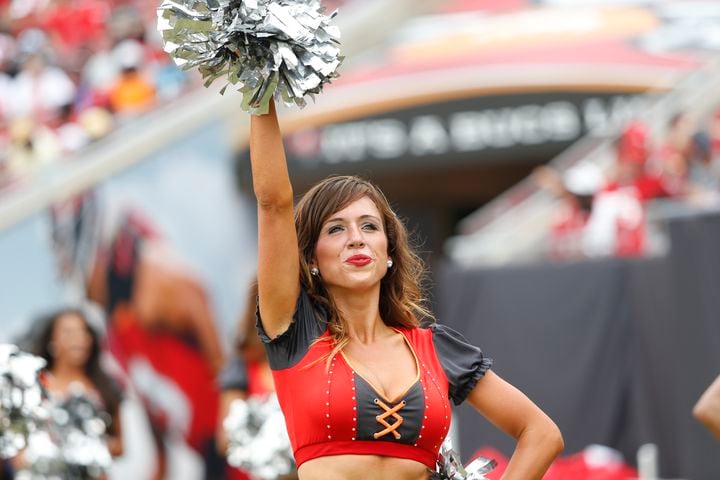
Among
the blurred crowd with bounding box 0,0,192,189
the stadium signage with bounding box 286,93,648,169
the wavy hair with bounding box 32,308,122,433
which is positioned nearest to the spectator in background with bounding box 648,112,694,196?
the stadium signage with bounding box 286,93,648,169

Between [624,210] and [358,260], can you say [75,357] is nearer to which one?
[624,210]

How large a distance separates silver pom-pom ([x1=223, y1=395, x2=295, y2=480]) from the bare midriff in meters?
2.44

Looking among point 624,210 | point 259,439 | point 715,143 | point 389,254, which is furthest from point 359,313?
point 715,143

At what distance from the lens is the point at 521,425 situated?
3.45m

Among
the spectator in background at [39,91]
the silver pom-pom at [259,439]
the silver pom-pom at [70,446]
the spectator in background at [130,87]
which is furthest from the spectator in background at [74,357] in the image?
the spectator in background at [39,91]

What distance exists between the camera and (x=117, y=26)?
14.9 m

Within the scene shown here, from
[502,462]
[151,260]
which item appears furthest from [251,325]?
[151,260]

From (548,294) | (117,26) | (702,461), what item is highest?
(117,26)

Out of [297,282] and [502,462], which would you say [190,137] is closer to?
[502,462]

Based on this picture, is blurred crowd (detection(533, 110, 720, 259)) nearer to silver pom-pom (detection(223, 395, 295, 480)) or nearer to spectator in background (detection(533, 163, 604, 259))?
spectator in background (detection(533, 163, 604, 259))

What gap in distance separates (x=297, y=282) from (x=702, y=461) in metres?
4.20

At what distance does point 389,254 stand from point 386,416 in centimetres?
46

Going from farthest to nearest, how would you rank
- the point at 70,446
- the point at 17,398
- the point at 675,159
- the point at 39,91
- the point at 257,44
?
1. the point at 39,91
2. the point at 675,159
3. the point at 70,446
4. the point at 17,398
5. the point at 257,44

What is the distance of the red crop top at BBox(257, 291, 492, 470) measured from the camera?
127 inches
